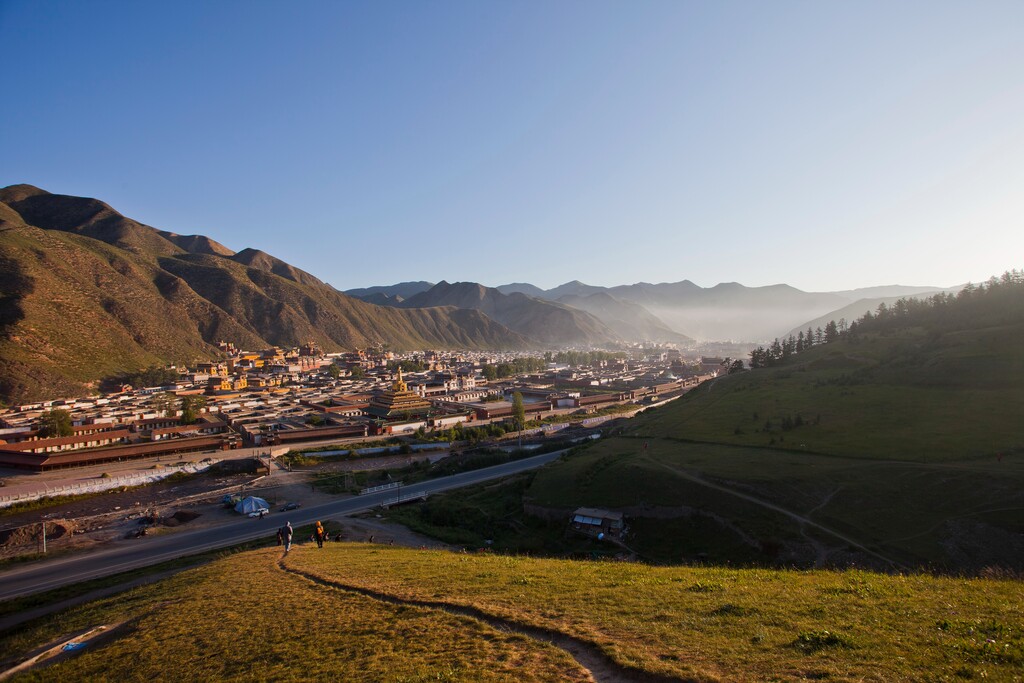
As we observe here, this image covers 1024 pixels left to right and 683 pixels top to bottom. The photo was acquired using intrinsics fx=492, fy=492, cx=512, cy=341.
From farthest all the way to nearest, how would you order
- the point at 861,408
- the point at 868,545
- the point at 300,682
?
1. the point at 861,408
2. the point at 868,545
3. the point at 300,682

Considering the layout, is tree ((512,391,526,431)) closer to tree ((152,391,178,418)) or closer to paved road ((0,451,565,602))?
paved road ((0,451,565,602))

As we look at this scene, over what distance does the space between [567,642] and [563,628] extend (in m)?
0.46

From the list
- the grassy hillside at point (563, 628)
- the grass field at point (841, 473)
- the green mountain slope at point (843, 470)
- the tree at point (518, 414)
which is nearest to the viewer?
the grassy hillside at point (563, 628)

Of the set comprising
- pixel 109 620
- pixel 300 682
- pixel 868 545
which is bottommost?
pixel 868 545

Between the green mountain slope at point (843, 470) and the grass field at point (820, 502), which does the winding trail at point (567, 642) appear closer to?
the grass field at point (820, 502)

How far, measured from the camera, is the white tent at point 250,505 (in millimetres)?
40144

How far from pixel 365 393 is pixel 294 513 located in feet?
235

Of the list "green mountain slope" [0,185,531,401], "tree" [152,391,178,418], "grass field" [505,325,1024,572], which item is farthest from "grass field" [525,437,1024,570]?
"green mountain slope" [0,185,531,401]

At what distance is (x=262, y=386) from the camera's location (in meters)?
115

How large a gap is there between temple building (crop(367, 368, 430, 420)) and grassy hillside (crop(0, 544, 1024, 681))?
66506mm

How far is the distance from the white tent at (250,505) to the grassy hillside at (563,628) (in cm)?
2331

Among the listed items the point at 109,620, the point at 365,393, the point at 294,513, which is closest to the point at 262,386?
the point at 365,393

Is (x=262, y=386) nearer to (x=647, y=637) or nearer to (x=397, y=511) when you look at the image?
(x=397, y=511)

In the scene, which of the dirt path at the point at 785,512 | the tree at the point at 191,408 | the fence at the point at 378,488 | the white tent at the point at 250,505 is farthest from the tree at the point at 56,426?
the dirt path at the point at 785,512
